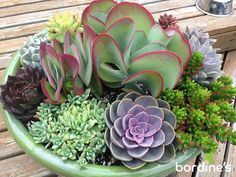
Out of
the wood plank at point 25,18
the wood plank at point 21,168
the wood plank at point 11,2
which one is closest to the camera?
the wood plank at point 21,168

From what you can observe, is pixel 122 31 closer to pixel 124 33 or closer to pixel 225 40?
pixel 124 33

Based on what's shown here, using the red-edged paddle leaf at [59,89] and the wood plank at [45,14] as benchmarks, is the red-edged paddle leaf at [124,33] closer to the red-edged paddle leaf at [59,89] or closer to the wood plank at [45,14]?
the red-edged paddle leaf at [59,89]

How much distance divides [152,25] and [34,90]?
253mm

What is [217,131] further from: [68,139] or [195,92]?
[68,139]

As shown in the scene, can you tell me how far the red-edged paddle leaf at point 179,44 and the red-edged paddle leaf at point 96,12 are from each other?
0.44 ft

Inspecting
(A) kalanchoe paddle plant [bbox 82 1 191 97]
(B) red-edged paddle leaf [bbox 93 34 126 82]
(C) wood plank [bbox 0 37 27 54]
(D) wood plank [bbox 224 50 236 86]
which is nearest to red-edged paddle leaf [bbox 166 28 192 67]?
(A) kalanchoe paddle plant [bbox 82 1 191 97]

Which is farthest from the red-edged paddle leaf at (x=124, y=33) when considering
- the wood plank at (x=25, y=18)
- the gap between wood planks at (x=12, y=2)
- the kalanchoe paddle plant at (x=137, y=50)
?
the gap between wood planks at (x=12, y=2)

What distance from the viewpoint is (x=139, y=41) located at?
2.02 feet

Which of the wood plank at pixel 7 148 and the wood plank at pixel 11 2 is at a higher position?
the wood plank at pixel 11 2

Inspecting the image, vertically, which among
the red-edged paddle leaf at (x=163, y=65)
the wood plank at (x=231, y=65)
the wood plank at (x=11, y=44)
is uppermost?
the red-edged paddle leaf at (x=163, y=65)

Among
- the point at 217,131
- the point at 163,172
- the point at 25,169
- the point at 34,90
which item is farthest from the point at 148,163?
the point at 25,169

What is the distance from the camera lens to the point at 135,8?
0.61m

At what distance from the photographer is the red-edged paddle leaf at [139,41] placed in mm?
605

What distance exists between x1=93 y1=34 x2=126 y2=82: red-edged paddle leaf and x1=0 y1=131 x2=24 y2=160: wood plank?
0.38 metres
